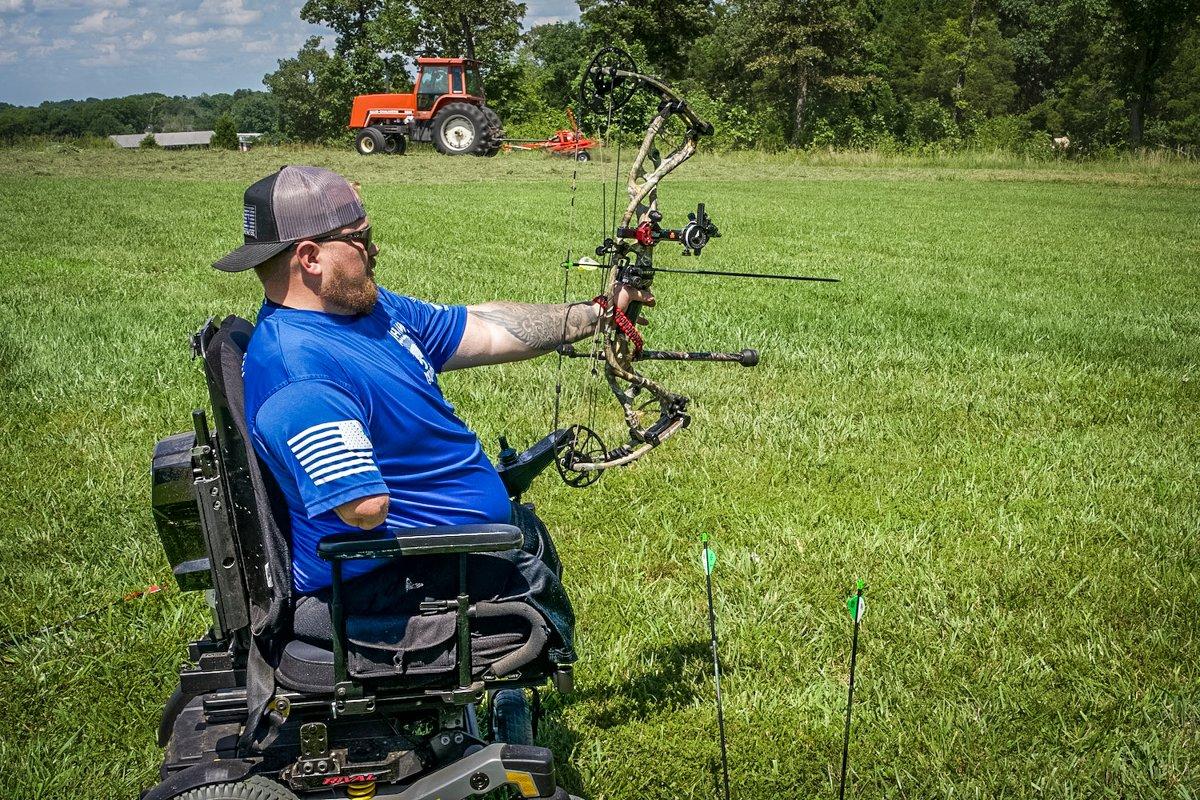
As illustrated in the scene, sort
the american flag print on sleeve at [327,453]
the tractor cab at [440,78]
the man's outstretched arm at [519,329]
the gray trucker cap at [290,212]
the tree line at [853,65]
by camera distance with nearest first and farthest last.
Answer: the american flag print on sleeve at [327,453]
the gray trucker cap at [290,212]
the man's outstretched arm at [519,329]
the tractor cab at [440,78]
the tree line at [853,65]

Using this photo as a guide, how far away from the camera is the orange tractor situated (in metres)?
29.9

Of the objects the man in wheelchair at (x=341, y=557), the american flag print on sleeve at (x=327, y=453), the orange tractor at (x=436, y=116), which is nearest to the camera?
the american flag print on sleeve at (x=327, y=453)

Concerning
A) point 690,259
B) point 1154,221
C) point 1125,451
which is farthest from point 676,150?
point 1154,221

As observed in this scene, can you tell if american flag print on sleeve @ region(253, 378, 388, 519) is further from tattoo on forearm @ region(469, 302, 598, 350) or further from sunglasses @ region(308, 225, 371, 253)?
tattoo on forearm @ region(469, 302, 598, 350)

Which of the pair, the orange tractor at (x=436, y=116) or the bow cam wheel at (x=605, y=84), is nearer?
the bow cam wheel at (x=605, y=84)

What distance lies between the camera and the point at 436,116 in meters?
30.4

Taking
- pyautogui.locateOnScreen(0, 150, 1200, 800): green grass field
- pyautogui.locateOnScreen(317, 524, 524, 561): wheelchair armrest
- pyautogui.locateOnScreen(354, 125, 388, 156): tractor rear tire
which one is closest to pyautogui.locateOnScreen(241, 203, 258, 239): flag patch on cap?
pyautogui.locateOnScreen(317, 524, 524, 561): wheelchair armrest

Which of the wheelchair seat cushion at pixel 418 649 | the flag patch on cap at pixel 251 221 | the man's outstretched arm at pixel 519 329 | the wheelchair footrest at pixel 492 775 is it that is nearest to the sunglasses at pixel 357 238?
the flag patch on cap at pixel 251 221

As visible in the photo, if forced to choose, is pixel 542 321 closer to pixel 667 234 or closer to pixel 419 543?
pixel 667 234

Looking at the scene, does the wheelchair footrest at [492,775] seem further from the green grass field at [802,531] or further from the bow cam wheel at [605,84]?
the bow cam wheel at [605,84]

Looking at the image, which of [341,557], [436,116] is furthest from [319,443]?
[436,116]

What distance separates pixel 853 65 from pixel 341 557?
53.6 m

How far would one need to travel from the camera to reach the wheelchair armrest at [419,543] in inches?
92.4

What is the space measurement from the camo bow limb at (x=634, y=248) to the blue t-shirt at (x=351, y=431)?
70 cm
